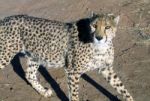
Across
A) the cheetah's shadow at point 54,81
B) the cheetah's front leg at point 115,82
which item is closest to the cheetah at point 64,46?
the cheetah's front leg at point 115,82

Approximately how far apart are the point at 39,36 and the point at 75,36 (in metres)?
0.63

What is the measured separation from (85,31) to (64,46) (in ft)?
1.56

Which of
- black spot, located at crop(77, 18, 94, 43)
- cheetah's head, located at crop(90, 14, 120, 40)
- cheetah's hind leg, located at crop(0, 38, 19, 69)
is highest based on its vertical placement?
cheetah's head, located at crop(90, 14, 120, 40)

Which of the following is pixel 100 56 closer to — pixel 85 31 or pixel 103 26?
pixel 85 31

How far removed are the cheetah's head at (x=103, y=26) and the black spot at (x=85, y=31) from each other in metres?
0.26

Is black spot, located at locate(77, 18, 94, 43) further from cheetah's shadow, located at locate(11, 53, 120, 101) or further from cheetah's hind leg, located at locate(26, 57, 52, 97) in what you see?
cheetah's hind leg, located at locate(26, 57, 52, 97)

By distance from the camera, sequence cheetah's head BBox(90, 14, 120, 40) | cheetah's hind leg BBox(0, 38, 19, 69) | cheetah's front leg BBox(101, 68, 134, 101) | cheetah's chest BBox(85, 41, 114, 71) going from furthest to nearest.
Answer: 1. cheetah's hind leg BBox(0, 38, 19, 69)
2. cheetah's front leg BBox(101, 68, 134, 101)
3. cheetah's chest BBox(85, 41, 114, 71)
4. cheetah's head BBox(90, 14, 120, 40)

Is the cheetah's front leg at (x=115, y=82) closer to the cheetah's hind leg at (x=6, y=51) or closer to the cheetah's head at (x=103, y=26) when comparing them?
the cheetah's head at (x=103, y=26)

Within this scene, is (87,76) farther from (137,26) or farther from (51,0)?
(51,0)

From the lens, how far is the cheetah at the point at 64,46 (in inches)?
260

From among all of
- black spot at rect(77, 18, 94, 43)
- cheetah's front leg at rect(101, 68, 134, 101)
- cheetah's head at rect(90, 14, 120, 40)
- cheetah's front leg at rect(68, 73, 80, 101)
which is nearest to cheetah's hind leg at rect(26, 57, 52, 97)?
cheetah's front leg at rect(68, 73, 80, 101)

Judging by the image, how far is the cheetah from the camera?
6.61 metres

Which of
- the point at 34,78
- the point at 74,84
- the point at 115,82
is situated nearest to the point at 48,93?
the point at 34,78

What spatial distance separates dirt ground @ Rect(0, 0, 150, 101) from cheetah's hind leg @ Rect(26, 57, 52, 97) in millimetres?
93
